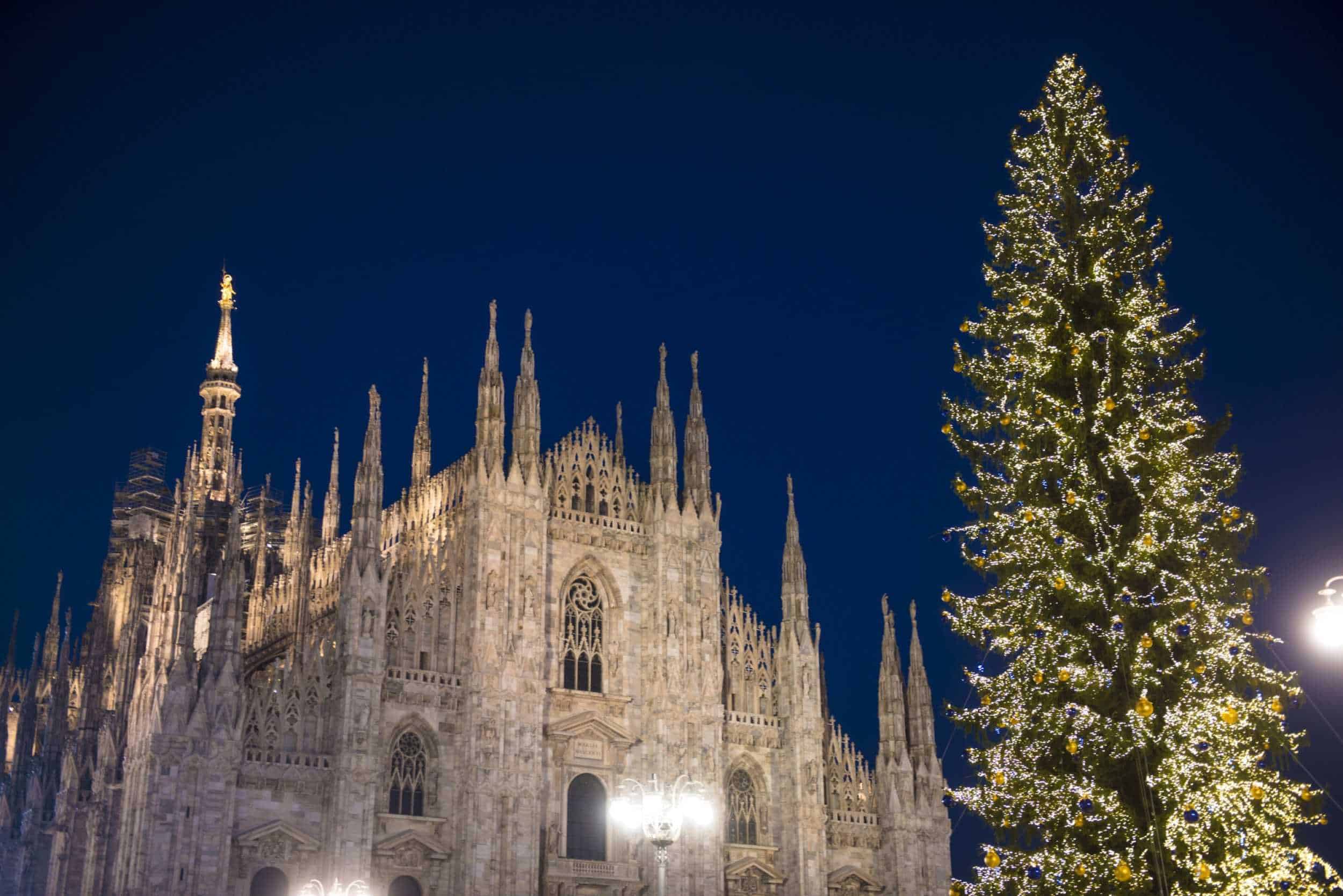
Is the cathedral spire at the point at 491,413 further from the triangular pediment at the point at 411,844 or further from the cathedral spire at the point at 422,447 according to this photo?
the triangular pediment at the point at 411,844

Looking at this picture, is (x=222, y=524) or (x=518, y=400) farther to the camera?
(x=222, y=524)

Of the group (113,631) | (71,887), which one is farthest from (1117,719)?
(113,631)

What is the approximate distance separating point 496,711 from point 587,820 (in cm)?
526

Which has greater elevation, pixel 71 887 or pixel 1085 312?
pixel 1085 312

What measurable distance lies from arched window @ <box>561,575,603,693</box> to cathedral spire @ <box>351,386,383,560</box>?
23.5ft

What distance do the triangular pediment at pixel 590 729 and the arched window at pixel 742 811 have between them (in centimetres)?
456

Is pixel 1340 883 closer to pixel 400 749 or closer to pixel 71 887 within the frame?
pixel 400 749

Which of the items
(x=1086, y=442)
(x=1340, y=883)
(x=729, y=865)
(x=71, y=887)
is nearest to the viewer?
(x=1340, y=883)

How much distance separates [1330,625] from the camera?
49.5ft

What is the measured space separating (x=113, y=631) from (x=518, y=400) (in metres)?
26.5

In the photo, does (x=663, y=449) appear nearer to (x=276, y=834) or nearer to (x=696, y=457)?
(x=696, y=457)

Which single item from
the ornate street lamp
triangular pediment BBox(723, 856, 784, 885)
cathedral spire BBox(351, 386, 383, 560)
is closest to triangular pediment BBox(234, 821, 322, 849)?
the ornate street lamp

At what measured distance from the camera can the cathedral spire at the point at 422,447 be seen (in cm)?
5050

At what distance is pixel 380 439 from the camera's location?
4553 cm
